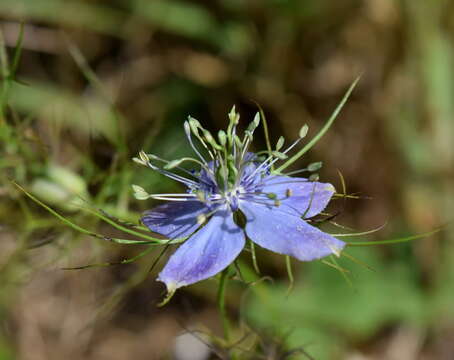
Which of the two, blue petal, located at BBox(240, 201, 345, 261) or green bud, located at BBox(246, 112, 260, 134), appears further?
green bud, located at BBox(246, 112, 260, 134)

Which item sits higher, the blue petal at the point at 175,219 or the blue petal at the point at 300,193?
the blue petal at the point at 300,193

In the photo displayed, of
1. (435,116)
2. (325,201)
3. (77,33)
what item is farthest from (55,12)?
(325,201)

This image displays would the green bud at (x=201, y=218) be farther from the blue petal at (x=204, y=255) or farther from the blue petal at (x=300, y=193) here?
the blue petal at (x=300, y=193)

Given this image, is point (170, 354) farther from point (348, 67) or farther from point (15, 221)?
point (348, 67)

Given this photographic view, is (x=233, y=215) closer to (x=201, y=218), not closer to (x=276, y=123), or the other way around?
(x=201, y=218)

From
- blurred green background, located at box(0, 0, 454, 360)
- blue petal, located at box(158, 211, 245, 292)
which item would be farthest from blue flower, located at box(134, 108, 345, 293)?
blurred green background, located at box(0, 0, 454, 360)

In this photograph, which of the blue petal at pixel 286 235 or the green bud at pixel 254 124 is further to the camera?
the green bud at pixel 254 124

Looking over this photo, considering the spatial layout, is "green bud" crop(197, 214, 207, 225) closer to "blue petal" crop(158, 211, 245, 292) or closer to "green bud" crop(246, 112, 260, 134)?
"blue petal" crop(158, 211, 245, 292)

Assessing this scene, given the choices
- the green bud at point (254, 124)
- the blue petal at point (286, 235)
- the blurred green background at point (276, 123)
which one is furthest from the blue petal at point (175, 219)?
the blurred green background at point (276, 123)
